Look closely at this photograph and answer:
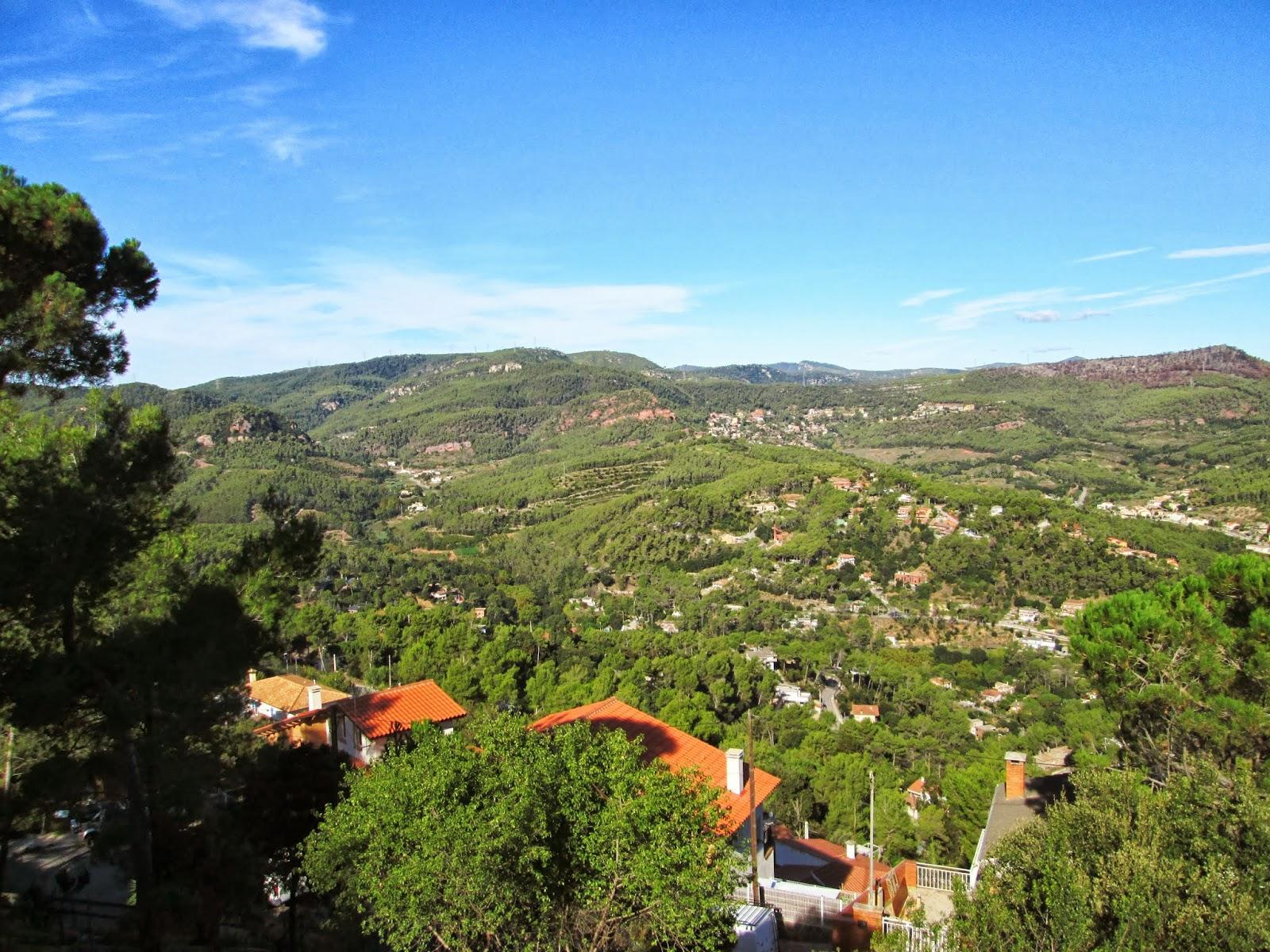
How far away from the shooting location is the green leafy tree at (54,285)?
6.98 m

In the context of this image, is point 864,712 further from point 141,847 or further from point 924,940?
point 141,847

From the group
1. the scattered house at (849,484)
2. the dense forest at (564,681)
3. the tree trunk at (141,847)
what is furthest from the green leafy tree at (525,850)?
the scattered house at (849,484)

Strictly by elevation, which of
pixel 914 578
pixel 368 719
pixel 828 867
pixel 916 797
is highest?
pixel 368 719

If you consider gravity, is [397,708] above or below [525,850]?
below

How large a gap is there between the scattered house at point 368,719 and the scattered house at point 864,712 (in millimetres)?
25750

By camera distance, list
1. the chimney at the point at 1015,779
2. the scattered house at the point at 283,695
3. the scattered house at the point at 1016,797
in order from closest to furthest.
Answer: the scattered house at the point at 1016,797 → the chimney at the point at 1015,779 → the scattered house at the point at 283,695

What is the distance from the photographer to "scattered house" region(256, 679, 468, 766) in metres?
15.5

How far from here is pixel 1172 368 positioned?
579ft

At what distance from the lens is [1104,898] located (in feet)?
17.6

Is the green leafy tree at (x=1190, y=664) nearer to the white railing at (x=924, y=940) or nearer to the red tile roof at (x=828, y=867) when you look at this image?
the white railing at (x=924, y=940)

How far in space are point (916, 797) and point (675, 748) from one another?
44.7 feet

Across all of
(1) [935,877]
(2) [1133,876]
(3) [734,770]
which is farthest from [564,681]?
(2) [1133,876]

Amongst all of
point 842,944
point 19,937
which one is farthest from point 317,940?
point 842,944

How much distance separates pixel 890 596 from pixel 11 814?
2507 inches
